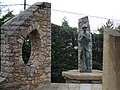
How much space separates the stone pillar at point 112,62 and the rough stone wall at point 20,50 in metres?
4.13

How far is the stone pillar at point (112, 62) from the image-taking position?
6.95 feet

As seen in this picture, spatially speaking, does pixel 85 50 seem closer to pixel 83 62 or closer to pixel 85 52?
pixel 85 52

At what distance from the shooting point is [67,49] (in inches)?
433

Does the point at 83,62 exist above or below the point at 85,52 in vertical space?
below

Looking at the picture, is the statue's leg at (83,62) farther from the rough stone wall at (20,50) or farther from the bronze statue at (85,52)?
the rough stone wall at (20,50)

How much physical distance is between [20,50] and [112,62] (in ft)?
14.2

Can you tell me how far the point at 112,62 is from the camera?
7.02 ft

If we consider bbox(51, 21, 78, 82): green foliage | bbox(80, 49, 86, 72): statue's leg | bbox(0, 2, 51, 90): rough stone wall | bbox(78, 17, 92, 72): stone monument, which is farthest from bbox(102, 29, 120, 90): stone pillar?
bbox(51, 21, 78, 82): green foliage

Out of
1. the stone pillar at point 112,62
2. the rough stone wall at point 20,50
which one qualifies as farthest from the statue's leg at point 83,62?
the stone pillar at point 112,62

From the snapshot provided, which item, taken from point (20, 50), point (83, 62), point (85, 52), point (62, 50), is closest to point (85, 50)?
point (85, 52)

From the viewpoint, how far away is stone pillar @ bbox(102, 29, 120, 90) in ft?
6.95

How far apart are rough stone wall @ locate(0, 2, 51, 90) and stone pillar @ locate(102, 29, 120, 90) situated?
4.13 meters

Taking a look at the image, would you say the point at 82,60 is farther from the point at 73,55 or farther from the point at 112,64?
the point at 112,64

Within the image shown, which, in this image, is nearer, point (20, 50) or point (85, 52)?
point (20, 50)
